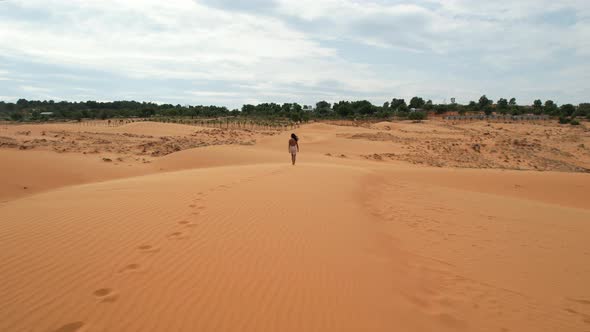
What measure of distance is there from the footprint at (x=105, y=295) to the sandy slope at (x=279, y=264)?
2 centimetres

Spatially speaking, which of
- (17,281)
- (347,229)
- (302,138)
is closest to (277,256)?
(347,229)

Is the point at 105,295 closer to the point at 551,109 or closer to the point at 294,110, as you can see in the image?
the point at 294,110

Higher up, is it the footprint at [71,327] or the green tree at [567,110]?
the green tree at [567,110]

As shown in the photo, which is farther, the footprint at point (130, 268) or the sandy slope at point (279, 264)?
the footprint at point (130, 268)

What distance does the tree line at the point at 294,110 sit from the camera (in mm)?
60094

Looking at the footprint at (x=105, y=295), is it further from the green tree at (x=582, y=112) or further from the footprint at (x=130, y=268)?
the green tree at (x=582, y=112)

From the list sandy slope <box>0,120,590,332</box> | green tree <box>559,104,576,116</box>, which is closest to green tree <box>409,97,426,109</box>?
green tree <box>559,104,576,116</box>

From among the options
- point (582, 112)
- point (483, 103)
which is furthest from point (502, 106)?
point (582, 112)

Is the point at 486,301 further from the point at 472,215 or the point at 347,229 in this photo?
the point at 472,215

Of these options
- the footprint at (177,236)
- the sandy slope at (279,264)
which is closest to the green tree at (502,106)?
the sandy slope at (279,264)

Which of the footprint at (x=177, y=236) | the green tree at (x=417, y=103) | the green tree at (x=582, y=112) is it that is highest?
the green tree at (x=417, y=103)

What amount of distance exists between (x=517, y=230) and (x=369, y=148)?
22804 millimetres

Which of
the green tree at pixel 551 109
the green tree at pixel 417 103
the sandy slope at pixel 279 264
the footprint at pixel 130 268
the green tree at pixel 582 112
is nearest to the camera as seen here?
the sandy slope at pixel 279 264

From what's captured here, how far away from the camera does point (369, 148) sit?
97.3 feet
